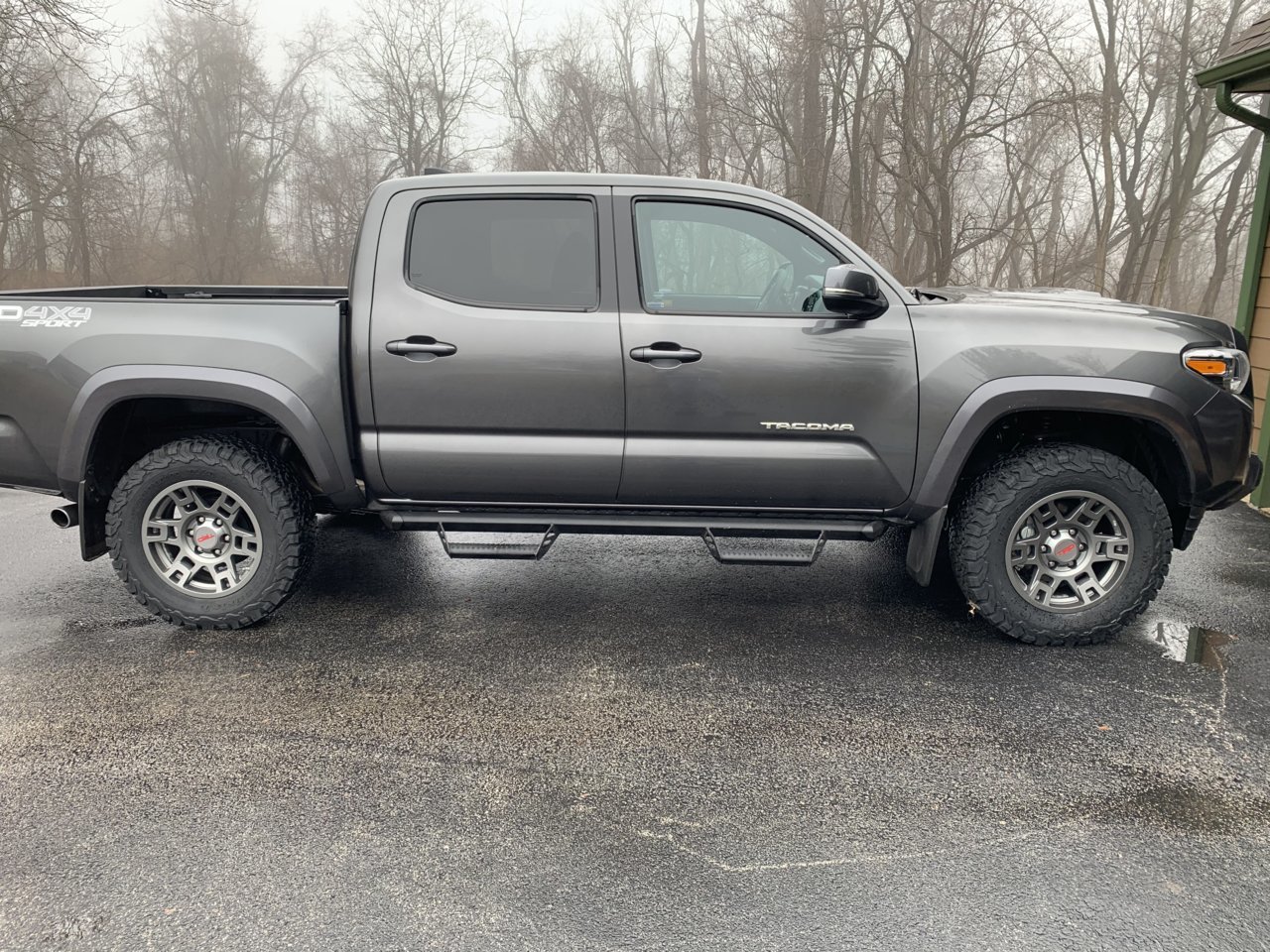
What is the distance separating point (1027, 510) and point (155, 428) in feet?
13.4

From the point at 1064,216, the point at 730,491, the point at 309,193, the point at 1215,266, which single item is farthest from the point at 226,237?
the point at 730,491

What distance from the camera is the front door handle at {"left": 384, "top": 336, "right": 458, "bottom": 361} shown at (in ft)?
12.6

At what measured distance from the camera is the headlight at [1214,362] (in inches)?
148

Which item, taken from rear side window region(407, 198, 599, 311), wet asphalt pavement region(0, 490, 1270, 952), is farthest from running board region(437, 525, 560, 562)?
rear side window region(407, 198, 599, 311)

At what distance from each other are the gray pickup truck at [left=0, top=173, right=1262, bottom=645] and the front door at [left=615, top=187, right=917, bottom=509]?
0.01 meters

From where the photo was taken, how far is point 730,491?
13.0 ft

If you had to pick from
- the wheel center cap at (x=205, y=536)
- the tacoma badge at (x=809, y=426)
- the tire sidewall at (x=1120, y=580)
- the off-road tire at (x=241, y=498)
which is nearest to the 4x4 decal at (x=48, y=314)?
the off-road tire at (x=241, y=498)

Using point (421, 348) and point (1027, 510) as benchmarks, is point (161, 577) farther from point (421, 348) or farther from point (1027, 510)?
point (1027, 510)

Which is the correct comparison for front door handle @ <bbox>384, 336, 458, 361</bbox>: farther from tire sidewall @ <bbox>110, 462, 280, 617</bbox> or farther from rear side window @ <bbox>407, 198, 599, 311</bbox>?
tire sidewall @ <bbox>110, 462, 280, 617</bbox>

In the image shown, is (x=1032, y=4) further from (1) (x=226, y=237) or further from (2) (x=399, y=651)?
(1) (x=226, y=237)

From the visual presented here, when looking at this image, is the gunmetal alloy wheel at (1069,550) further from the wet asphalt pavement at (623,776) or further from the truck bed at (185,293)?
the truck bed at (185,293)

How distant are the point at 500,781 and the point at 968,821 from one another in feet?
4.80

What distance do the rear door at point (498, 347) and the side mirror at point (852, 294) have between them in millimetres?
919

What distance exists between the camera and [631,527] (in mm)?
4016
